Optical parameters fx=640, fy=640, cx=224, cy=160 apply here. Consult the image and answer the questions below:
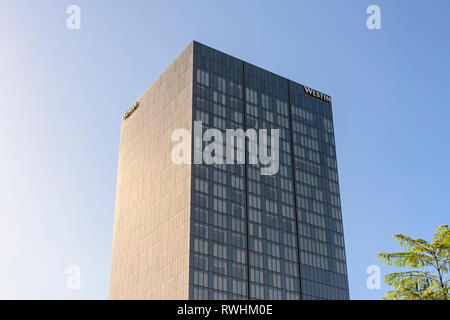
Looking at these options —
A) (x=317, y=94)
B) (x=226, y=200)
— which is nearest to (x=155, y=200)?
(x=226, y=200)

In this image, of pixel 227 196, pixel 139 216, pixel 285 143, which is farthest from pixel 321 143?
pixel 139 216

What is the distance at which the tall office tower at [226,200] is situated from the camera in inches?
5059

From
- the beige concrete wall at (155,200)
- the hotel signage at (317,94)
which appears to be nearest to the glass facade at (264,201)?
the hotel signage at (317,94)

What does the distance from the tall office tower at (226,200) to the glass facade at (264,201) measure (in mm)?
245

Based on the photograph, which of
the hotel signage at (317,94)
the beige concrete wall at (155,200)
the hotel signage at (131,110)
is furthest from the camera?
the hotel signage at (131,110)

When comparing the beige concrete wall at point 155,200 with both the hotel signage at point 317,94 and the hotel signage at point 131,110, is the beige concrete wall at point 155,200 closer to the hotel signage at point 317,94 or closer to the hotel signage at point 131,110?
the hotel signage at point 131,110

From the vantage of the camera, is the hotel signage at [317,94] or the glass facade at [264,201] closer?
the glass facade at [264,201]

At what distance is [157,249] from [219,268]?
52.8ft

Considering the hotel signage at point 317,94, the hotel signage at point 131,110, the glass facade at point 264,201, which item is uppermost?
the hotel signage at point 317,94

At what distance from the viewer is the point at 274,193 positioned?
143 metres

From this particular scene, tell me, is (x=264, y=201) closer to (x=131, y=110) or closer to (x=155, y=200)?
(x=155, y=200)

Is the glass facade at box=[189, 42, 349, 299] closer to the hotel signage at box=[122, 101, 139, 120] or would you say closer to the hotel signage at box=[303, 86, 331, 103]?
the hotel signage at box=[303, 86, 331, 103]
